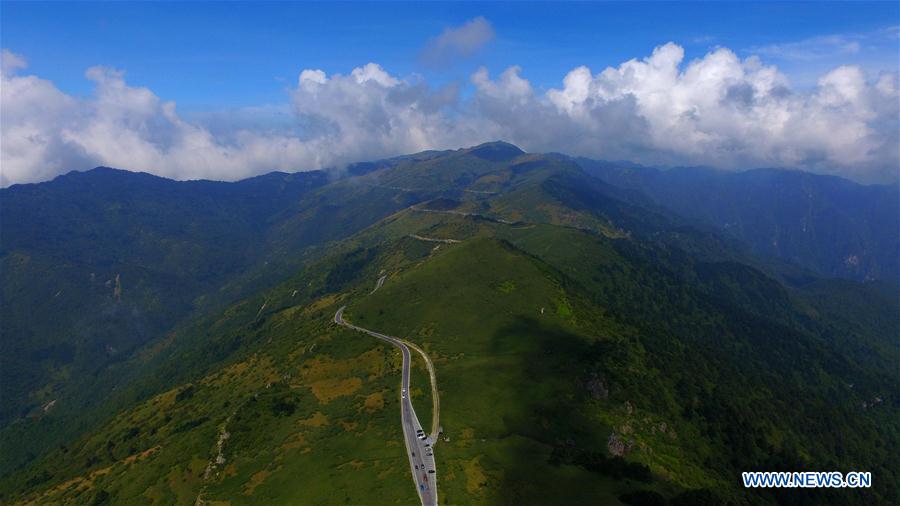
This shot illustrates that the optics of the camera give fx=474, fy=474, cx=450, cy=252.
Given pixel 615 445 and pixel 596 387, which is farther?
pixel 596 387

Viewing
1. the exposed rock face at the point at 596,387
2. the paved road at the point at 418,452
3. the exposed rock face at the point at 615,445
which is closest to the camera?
the paved road at the point at 418,452

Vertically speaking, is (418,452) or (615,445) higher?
(418,452)

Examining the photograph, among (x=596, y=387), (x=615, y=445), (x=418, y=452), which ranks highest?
(x=418, y=452)

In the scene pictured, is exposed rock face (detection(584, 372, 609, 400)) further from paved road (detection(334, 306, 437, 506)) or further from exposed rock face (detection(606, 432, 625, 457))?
paved road (detection(334, 306, 437, 506))

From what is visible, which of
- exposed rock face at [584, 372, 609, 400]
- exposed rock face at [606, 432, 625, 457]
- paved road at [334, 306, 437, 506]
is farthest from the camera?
exposed rock face at [584, 372, 609, 400]

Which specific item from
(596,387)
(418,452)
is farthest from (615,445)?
(418,452)

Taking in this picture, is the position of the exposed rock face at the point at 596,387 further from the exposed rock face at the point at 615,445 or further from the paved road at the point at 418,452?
the paved road at the point at 418,452

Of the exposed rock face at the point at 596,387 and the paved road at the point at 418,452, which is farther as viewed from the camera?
the exposed rock face at the point at 596,387

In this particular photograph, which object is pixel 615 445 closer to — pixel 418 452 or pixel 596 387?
pixel 596 387

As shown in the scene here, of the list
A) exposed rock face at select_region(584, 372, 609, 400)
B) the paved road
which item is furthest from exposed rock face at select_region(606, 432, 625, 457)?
the paved road

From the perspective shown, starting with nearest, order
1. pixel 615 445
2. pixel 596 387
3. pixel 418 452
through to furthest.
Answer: pixel 418 452 < pixel 615 445 < pixel 596 387

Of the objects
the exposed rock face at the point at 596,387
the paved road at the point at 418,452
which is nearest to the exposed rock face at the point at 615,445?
the exposed rock face at the point at 596,387

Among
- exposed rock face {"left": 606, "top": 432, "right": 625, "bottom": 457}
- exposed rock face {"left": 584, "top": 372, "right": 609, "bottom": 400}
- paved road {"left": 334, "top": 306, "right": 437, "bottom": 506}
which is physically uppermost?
paved road {"left": 334, "top": 306, "right": 437, "bottom": 506}
